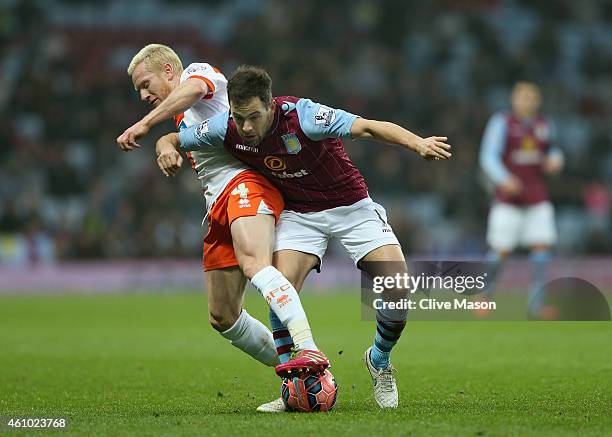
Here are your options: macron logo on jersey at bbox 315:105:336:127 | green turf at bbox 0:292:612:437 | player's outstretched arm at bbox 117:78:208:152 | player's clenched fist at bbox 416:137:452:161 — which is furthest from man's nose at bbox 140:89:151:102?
player's clenched fist at bbox 416:137:452:161

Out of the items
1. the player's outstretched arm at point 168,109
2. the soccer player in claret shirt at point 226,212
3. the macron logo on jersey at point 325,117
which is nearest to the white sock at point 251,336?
the soccer player in claret shirt at point 226,212

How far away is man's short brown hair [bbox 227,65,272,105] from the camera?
5.57 m

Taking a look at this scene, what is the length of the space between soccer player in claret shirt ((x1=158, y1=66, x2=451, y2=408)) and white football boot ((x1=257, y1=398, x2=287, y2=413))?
55cm

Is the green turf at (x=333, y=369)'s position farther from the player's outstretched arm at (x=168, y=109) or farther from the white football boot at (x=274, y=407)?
the player's outstretched arm at (x=168, y=109)

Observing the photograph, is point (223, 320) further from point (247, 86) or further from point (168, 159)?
point (247, 86)

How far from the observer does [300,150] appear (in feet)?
19.5

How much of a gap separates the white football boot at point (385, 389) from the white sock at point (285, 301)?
64cm

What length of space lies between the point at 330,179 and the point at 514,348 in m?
3.91

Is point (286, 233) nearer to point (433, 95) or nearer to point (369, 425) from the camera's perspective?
point (369, 425)

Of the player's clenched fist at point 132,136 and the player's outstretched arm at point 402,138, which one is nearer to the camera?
the player's outstretched arm at point 402,138

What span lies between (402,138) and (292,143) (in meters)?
0.73

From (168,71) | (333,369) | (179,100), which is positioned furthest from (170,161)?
(333,369)

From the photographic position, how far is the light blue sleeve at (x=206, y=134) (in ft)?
19.7

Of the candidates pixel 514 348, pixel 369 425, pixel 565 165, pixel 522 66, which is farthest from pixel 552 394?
pixel 522 66
